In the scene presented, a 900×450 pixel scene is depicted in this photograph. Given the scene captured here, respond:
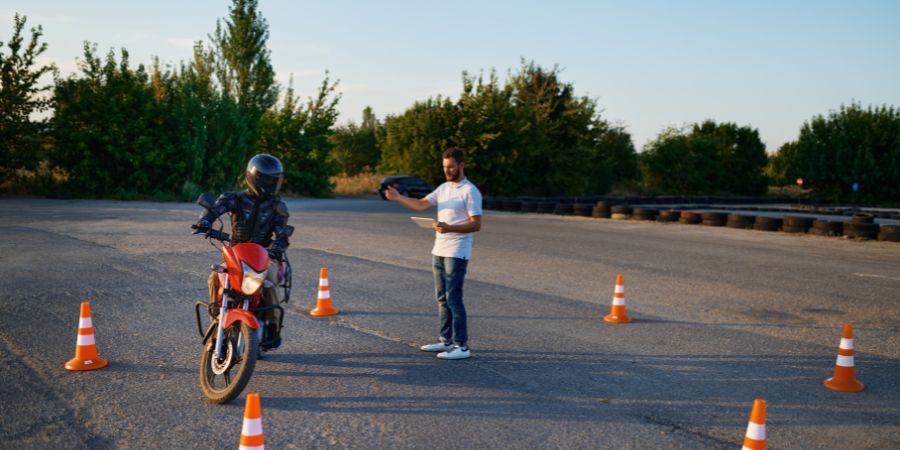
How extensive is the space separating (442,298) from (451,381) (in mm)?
1050

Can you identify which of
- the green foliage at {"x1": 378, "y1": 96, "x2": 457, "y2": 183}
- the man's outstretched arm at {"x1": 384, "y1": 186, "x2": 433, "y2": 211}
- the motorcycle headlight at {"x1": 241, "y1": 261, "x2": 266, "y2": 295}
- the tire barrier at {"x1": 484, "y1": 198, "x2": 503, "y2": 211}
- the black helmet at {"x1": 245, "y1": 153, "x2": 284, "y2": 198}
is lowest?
the motorcycle headlight at {"x1": 241, "y1": 261, "x2": 266, "y2": 295}

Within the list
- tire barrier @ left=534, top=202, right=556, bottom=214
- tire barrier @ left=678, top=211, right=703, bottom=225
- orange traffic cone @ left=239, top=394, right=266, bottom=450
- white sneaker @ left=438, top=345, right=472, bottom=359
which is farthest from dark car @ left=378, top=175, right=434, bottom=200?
orange traffic cone @ left=239, top=394, right=266, bottom=450

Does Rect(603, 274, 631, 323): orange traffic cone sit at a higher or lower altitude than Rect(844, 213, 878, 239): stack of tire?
lower

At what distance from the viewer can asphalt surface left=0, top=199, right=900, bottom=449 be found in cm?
447

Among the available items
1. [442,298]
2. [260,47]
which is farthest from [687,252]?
[260,47]

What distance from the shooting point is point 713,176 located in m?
56.8

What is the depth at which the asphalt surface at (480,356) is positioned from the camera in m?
4.47

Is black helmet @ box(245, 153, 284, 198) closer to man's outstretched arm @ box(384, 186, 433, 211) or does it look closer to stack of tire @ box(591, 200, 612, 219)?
man's outstretched arm @ box(384, 186, 433, 211)

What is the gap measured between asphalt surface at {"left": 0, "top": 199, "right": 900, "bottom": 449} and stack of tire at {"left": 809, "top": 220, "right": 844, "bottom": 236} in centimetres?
566

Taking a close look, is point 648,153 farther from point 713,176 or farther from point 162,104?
point 162,104

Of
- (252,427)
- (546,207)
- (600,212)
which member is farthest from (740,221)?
(252,427)

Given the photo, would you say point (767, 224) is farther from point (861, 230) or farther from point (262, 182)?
point (262, 182)

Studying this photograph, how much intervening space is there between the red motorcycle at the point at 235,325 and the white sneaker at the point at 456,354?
168cm

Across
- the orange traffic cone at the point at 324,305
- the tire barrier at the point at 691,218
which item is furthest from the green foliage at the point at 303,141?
the orange traffic cone at the point at 324,305
